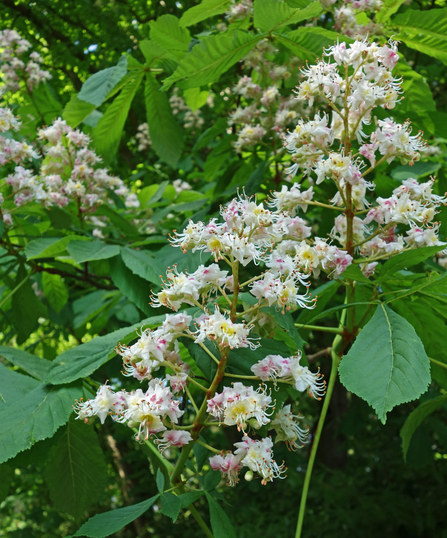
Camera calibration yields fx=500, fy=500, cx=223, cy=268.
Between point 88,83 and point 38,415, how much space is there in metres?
1.34

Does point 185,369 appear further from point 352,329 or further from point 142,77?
point 142,77

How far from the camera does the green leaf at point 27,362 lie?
1456 mm

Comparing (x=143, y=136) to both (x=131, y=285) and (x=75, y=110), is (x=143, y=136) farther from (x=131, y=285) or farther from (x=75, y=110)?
(x=131, y=285)

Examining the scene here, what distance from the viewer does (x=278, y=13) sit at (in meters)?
1.52

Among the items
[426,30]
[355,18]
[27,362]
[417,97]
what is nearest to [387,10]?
[355,18]

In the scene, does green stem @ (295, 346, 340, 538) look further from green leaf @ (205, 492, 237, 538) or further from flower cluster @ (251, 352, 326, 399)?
flower cluster @ (251, 352, 326, 399)

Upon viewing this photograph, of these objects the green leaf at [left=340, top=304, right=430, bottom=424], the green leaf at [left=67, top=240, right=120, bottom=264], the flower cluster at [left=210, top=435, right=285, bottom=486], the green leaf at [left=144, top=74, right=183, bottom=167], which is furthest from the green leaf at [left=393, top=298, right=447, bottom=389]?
the green leaf at [left=144, top=74, right=183, bottom=167]

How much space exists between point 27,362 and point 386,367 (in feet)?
3.48

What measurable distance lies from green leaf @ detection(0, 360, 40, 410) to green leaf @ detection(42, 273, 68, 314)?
4.13 ft

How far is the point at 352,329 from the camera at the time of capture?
140 centimetres

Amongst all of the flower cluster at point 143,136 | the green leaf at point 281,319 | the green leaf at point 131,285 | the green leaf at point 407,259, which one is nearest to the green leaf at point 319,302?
the green leaf at point 407,259

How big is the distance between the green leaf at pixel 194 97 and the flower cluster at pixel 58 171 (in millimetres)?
520

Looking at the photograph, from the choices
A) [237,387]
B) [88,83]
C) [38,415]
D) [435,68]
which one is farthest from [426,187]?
[435,68]

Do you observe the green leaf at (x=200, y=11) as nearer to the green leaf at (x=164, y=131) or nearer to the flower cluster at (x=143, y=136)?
the green leaf at (x=164, y=131)
